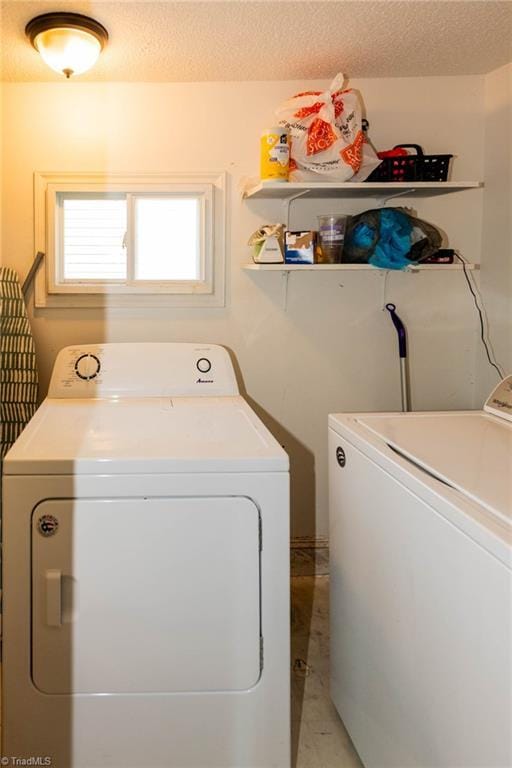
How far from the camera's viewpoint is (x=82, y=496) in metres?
1.49

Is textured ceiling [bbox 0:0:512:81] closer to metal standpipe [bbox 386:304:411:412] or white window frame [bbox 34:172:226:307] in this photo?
white window frame [bbox 34:172:226:307]

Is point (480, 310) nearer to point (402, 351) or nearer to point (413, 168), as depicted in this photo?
point (402, 351)

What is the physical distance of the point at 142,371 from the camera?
97.7 inches

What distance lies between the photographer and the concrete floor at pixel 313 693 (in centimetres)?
175

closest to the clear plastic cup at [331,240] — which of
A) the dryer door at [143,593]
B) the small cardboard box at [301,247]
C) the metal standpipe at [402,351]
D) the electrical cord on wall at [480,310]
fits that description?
the small cardboard box at [301,247]

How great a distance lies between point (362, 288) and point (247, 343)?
57 centimetres

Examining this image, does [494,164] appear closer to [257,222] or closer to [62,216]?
[257,222]

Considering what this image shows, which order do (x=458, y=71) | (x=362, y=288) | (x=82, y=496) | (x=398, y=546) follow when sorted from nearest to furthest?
(x=398, y=546)
(x=82, y=496)
(x=458, y=71)
(x=362, y=288)

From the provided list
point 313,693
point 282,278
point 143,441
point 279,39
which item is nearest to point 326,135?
point 279,39

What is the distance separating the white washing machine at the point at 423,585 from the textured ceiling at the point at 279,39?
1.27 metres

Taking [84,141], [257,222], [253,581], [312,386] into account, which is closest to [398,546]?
[253,581]

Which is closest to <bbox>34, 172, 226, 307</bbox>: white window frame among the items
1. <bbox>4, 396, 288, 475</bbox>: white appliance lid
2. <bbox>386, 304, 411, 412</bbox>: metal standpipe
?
<bbox>4, 396, 288, 475</bbox>: white appliance lid

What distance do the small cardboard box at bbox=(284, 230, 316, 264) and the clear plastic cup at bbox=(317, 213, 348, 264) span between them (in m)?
0.05

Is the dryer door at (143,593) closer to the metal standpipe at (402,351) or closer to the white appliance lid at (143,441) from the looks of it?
the white appliance lid at (143,441)
